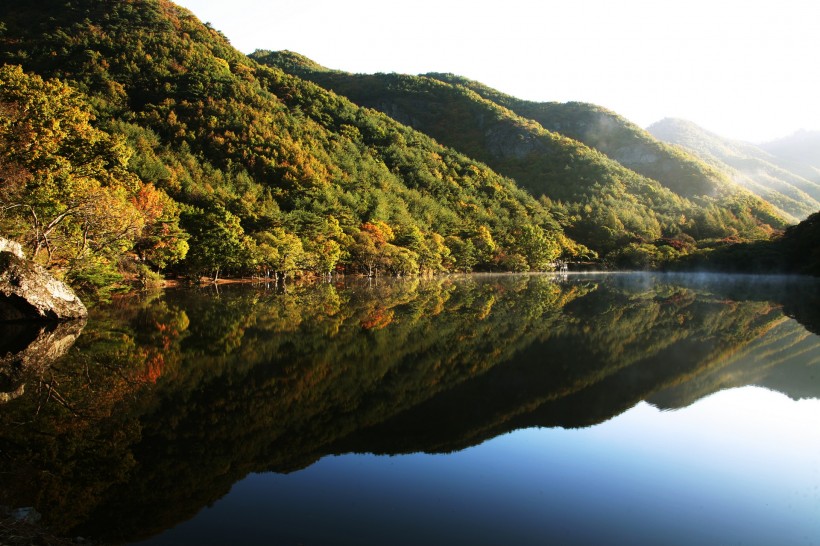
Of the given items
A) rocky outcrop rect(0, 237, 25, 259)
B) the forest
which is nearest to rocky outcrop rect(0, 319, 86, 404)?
rocky outcrop rect(0, 237, 25, 259)

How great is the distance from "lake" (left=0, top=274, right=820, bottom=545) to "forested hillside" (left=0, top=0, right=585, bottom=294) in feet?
45.8

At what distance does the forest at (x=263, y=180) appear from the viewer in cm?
2875

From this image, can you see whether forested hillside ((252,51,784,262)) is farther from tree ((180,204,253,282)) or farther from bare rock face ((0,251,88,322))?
bare rock face ((0,251,88,322))

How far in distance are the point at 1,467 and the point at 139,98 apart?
3774 inches

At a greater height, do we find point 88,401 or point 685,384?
point 88,401

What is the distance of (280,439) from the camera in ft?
26.9

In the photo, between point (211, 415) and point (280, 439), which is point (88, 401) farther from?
point (280, 439)

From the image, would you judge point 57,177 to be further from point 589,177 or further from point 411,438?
point 589,177

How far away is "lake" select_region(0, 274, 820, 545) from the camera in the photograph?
584 centimetres

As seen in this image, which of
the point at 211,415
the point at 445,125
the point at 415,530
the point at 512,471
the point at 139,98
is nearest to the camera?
the point at 415,530

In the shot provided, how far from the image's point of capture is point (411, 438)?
8414 mm

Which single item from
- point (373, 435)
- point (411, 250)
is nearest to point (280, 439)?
point (373, 435)

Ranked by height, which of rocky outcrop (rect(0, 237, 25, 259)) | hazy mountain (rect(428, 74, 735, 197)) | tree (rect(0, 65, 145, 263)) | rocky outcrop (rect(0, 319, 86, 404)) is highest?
hazy mountain (rect(428, 74, 735, 197))

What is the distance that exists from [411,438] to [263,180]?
266 ft
